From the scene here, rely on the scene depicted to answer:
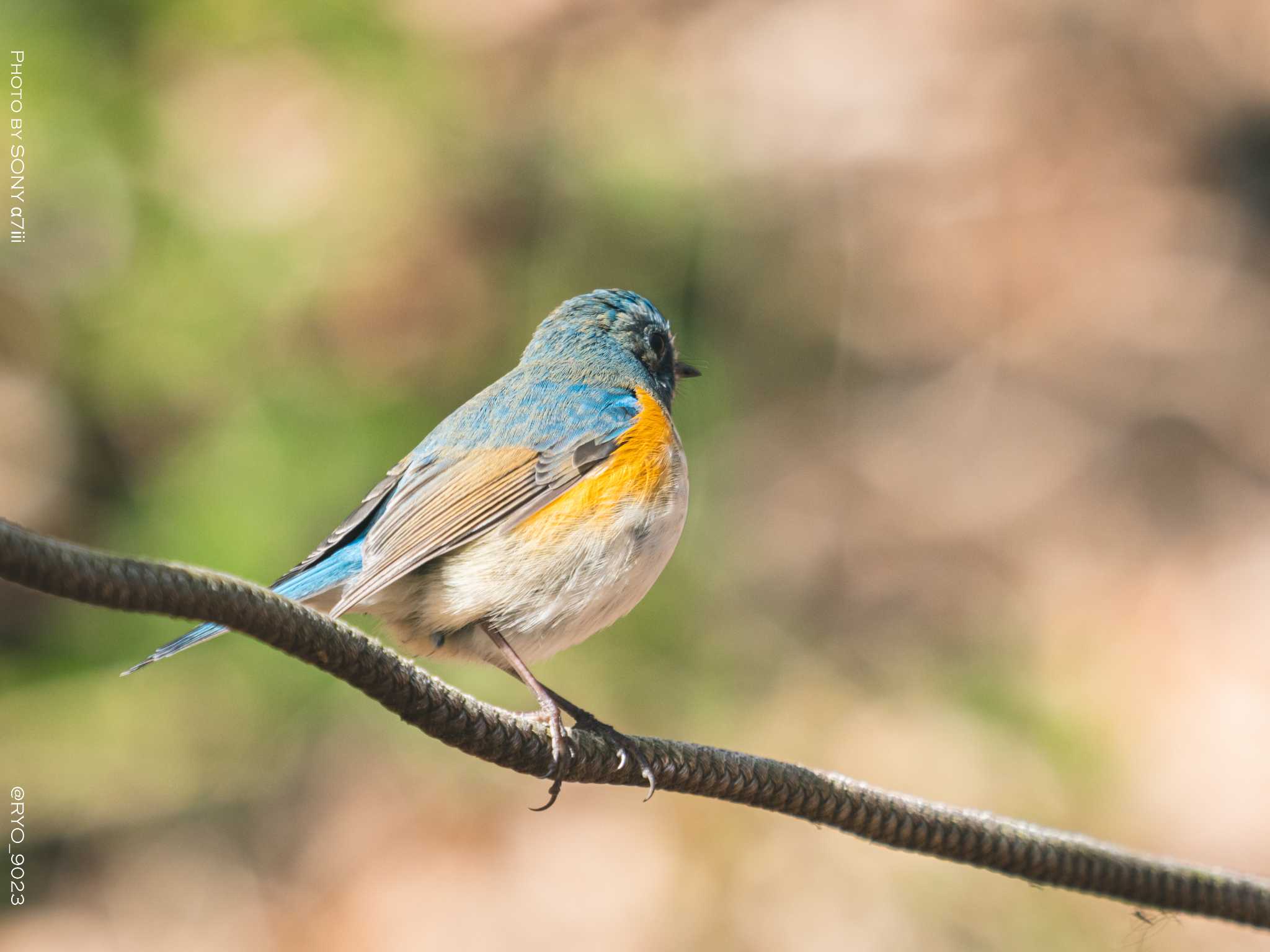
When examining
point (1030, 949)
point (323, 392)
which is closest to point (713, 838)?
point (1030, 949)

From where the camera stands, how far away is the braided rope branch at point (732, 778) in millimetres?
1288

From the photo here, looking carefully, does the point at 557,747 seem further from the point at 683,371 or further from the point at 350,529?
the point at 683,371

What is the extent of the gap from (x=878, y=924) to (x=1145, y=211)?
4.73 m

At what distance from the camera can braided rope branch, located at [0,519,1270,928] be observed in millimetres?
1288

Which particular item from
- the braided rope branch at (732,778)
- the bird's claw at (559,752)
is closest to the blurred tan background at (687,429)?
the bird's claw at (559,752)

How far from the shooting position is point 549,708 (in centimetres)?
247

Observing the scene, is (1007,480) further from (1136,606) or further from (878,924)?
(878,924)

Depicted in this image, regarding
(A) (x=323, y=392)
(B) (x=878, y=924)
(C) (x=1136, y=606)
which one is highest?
(A) (x=323, y=392)

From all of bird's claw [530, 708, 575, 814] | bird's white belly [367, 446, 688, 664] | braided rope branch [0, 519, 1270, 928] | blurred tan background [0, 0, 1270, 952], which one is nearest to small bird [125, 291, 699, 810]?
bird's white belly [367, 446, 688, 664]

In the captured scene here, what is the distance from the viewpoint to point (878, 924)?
4926mm

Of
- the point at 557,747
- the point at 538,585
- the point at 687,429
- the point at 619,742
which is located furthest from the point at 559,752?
the point at 687,429

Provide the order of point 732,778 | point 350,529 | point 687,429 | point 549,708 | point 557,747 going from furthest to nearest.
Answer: point 687,429 → point 350,529 → point 549,708 → point 557,747 → point 732,778

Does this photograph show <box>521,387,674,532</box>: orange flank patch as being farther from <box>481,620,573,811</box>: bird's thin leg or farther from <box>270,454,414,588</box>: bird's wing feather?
<box>270,454,414,588</box>: bird's wing feather

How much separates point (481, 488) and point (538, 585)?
12.1 inches
